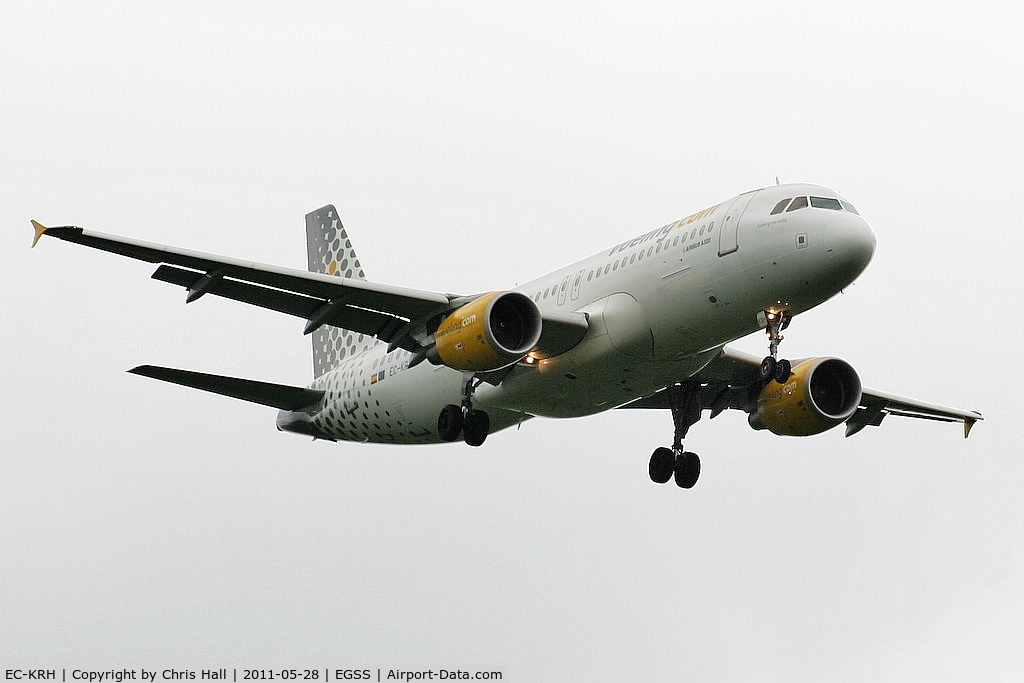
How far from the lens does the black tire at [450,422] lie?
34.2m

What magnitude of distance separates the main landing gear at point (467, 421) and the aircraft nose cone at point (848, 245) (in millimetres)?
9146

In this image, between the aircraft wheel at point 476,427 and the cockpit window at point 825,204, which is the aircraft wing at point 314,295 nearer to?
the aircraft wheel at point 476,427

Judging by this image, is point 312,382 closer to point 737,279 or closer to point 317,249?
point 317,249

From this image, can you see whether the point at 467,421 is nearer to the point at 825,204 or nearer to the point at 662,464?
the point at 662,464

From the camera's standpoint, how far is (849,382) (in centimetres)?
3653

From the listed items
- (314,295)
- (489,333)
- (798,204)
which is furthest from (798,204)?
(314,295)

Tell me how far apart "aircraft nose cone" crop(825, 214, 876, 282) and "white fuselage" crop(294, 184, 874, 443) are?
0.02m

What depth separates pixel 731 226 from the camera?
30359mm

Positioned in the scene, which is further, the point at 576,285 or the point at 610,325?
the point at 576,285

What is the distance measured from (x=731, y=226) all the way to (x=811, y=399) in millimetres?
7261

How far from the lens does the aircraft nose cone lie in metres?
29.0

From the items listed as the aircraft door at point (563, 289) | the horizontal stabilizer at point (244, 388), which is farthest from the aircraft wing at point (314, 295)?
the horizontal stabilizer at point (244, 388)

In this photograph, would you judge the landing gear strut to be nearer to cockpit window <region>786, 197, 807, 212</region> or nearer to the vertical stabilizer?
cockpit window <region>786, 197, 807, 212</region>

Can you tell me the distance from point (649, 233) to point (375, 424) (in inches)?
376
